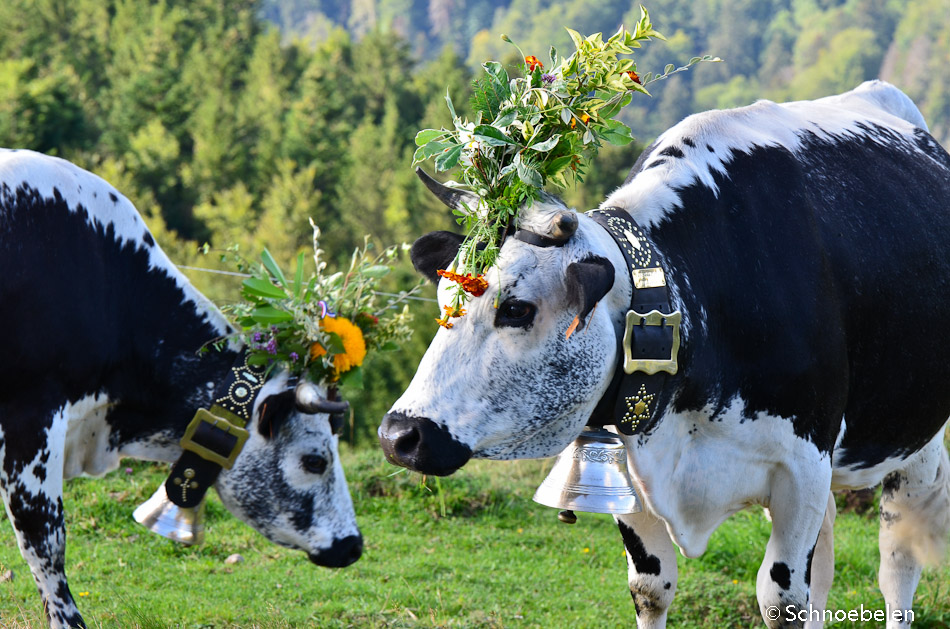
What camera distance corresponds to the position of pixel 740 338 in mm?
3143

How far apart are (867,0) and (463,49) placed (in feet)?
190

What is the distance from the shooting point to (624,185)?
336cm

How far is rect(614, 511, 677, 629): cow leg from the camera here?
362 centimetres

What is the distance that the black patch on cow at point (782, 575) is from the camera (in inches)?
132

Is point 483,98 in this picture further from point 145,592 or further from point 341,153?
point 341,153

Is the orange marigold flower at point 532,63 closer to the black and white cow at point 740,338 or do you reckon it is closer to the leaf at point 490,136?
the leaf at point 490,136

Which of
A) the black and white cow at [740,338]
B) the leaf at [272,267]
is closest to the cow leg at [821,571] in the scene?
the black and white cow at [740,338]

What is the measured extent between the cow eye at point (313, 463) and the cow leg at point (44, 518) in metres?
1.04

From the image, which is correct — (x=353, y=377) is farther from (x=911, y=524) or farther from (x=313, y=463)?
(x=911, y=524)

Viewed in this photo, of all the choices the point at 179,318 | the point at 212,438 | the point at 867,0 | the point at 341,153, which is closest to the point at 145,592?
the point at 212,438

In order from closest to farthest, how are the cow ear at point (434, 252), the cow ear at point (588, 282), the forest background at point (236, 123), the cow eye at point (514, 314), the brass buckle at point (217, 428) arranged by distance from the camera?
the cow ear at point (588, 282) → the cow eye at point (514, 314) → the cow ear at point (434, 252) → the brass buckle at point (217, 428) → the forest background at point (236, 123)

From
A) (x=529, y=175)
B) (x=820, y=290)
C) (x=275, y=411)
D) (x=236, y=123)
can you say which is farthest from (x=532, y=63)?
(x=236, y=123)

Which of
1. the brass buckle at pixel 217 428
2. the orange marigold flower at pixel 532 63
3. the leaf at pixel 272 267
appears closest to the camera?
the orange marigold flower at pixel 532 63

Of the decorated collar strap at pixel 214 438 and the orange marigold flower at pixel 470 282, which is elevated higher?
the orange marigold flower at pixel 470 282
